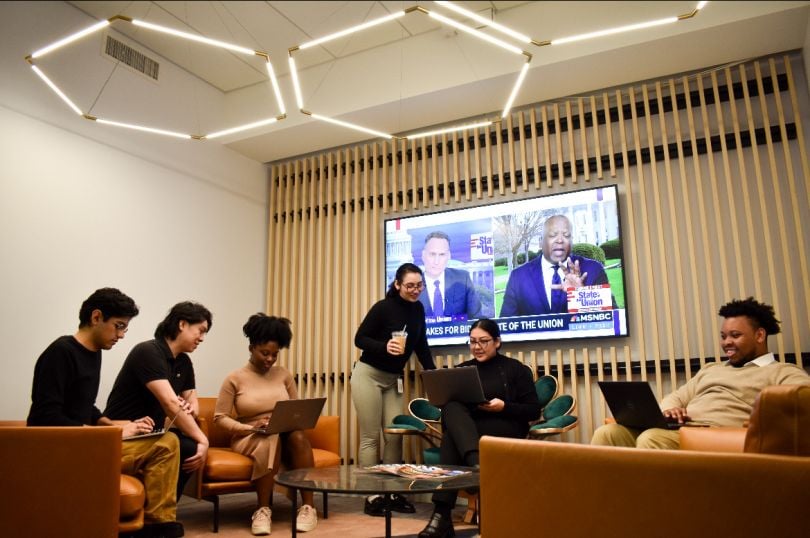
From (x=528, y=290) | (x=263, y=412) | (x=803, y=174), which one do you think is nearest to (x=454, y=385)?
(x=263, y=412)

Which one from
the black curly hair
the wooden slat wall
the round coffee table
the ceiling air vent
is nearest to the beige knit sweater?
the black curly hair

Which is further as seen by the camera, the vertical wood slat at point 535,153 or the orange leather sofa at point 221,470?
the vertical wood slat at point 535,153

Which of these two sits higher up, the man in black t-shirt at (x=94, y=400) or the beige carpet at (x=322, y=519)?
the man in black t-shirt at (x=94, y=400)

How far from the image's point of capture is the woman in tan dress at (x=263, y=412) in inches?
136

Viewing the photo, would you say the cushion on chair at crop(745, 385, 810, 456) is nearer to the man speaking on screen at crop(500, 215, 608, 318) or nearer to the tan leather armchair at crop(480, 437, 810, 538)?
the tan leather armchair at crop(480, 437, 810, 538)

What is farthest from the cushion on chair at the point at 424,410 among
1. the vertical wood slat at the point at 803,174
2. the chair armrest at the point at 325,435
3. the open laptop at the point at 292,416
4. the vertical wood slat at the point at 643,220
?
the vertical wood slat at the point at 803,174

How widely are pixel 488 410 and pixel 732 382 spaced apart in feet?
4.34

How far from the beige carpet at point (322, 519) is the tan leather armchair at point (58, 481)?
1.16 m

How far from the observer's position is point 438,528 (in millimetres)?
2812

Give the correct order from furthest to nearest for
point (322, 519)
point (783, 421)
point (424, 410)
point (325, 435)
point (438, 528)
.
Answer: point (424, 410), point (325, 435), point (322, 519), point (438, 528), point (783, 421)

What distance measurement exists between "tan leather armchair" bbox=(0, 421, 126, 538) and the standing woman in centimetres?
229

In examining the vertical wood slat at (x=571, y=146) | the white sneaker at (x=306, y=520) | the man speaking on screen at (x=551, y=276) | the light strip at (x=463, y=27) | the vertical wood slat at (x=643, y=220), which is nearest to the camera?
the light strip at (x=463, y=27)

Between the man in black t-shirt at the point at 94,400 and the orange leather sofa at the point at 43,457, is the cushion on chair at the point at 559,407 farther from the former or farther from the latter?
the orange leather sofa at the point at 43,457

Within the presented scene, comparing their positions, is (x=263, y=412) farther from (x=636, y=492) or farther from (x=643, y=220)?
(x=643, y=220)
